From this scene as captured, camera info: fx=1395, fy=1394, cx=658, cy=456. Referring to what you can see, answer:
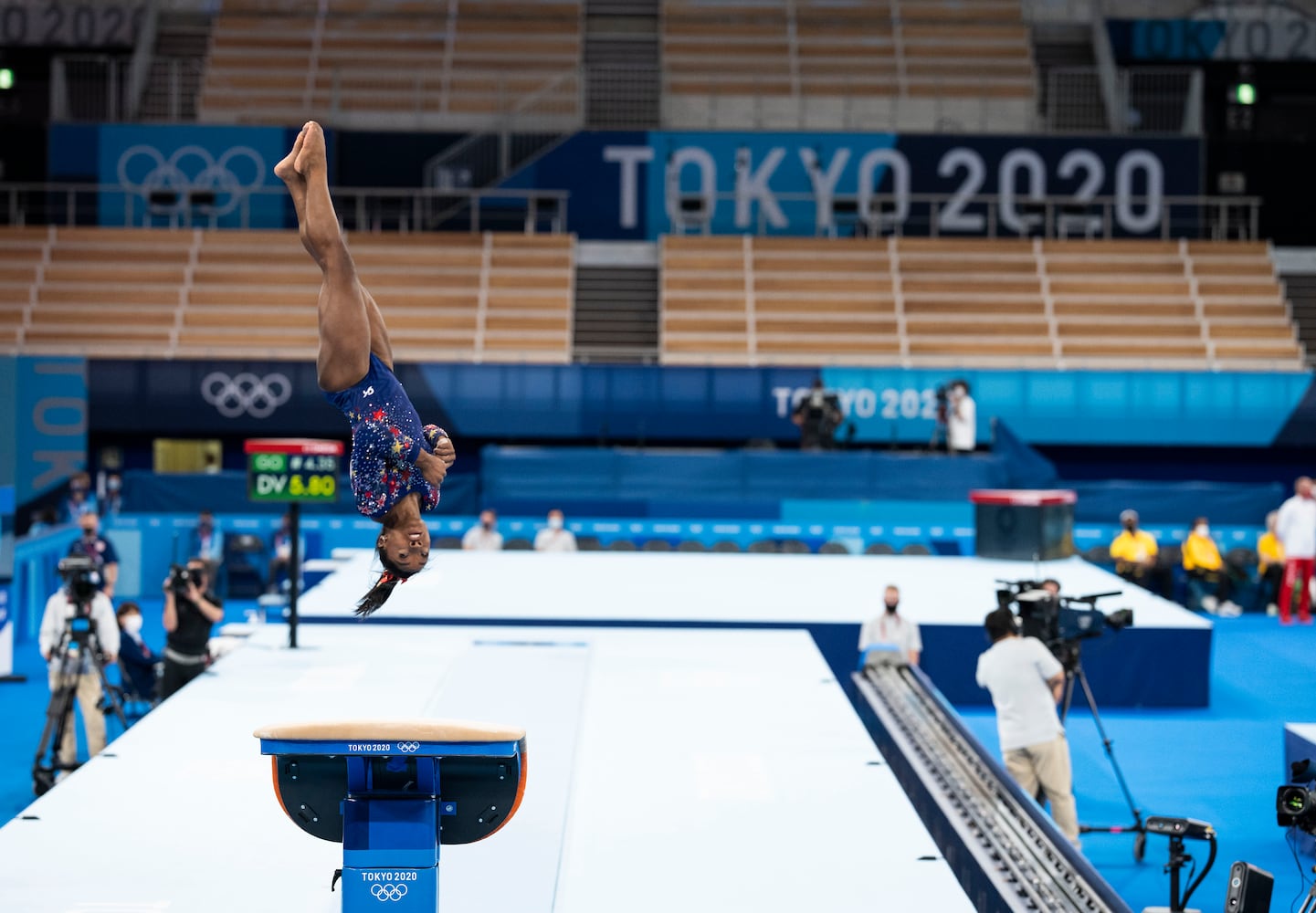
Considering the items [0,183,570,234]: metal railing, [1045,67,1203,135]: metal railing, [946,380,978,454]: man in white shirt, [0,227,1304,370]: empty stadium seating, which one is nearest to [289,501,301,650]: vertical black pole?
[946,380,978,454]: man in white shirt

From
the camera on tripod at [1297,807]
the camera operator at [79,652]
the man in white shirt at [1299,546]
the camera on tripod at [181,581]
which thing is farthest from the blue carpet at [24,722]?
the man in white shirt at [1299,546]

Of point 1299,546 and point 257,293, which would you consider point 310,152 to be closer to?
point 1299,546

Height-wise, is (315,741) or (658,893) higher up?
(315,741)

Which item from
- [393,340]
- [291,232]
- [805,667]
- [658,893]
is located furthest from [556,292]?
[658,893]

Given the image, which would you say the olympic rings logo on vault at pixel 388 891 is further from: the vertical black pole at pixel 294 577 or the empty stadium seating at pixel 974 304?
the empty stadium seating at pixel 974 304

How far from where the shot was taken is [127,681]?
9.78 meters

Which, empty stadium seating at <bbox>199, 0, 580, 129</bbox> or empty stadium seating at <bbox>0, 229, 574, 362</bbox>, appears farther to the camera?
empty stadium seating at <bbox>199, 0, 580, 129</bbox>

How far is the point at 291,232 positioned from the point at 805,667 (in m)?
14.6

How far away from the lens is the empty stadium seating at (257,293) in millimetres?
18859

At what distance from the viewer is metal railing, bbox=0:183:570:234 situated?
20797 millimetres

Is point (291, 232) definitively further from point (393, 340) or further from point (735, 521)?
point (735, 521)

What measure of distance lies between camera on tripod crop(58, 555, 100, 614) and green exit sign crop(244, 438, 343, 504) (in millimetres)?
1051

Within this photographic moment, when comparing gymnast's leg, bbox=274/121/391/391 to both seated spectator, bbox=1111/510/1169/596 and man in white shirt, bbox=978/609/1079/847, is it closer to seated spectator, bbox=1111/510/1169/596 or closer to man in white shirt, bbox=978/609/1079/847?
man in white shirt, bbox=978/609/1079/847

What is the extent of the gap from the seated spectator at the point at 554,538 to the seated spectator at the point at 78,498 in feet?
18.2
